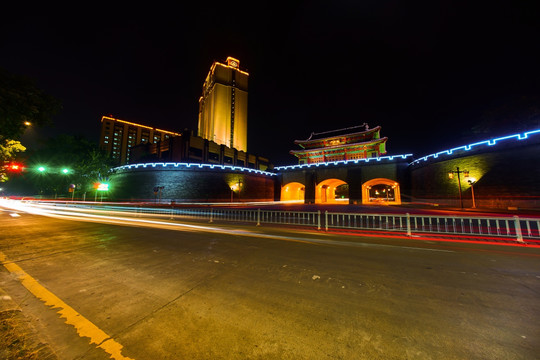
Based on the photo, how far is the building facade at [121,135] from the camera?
78425 mm

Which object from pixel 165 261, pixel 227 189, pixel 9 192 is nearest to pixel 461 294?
pixel 165 261

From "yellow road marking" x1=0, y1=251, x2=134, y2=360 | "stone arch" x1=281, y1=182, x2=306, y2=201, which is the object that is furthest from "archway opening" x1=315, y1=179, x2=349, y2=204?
"yellow road marking" x1=0, y1=251, x2=134, y2=360

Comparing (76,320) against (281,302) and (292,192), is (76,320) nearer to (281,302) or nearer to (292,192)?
(281,302)

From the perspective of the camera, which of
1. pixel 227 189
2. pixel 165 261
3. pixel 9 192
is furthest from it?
pixel 9 192

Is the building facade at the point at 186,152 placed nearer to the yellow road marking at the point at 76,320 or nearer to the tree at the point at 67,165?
the tree at the point at 67,165

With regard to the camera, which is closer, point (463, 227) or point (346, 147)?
point (463, 227)

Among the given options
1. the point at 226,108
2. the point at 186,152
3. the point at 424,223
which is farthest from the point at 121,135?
the point at 424,223

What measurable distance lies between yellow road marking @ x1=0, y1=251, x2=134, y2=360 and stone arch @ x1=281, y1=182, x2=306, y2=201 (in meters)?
31.8

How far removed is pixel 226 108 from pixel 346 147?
38915 mm

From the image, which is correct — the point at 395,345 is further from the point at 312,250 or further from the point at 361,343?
the point at 312,250

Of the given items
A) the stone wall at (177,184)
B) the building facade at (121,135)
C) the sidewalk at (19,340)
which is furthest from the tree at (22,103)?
the building facade at (121,135)

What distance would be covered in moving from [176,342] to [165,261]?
2731 mm

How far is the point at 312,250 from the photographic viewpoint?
5.11m

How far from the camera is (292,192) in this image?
131ft
